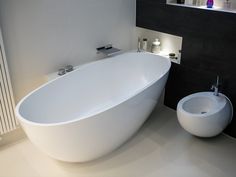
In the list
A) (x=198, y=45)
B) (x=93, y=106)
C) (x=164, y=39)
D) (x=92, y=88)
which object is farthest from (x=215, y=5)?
(x=93, y=106)

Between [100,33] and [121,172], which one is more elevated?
[100,33]

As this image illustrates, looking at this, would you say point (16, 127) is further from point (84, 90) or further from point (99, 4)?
point (99, 4)

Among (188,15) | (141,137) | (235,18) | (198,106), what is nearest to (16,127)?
(141,137)

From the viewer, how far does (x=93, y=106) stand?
2.63m

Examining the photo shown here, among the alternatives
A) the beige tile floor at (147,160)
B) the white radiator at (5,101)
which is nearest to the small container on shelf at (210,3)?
the beige tile floor at (147,160)

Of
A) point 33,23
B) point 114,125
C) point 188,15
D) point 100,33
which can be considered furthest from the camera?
point 100,33

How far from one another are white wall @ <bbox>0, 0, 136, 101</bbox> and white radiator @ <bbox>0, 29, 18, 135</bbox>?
0.15 m

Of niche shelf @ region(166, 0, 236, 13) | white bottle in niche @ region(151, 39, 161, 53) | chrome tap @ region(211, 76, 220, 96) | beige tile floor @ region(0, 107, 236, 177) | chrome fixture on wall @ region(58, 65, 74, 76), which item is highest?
niche shelf @ region(166, 0, 236, 13)

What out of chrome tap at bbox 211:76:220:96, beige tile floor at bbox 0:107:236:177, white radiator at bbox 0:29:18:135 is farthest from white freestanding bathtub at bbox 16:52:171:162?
chrome tap at bbox 211:76:220:96

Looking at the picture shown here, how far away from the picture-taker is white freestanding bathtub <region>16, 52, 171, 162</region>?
176 centimetres

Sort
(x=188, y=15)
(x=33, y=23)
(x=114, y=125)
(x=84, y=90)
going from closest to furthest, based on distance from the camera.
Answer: (x=114, y=125) → (x=33, y=23) → (x=188, y=15) → (x=84, y=90)

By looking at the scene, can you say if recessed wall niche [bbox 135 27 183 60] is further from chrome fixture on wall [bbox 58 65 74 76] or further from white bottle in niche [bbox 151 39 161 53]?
chrome fixture on wall [bbox 58 65 74 76]

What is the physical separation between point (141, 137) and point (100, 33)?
47.4 inches

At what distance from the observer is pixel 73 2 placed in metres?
2.43
